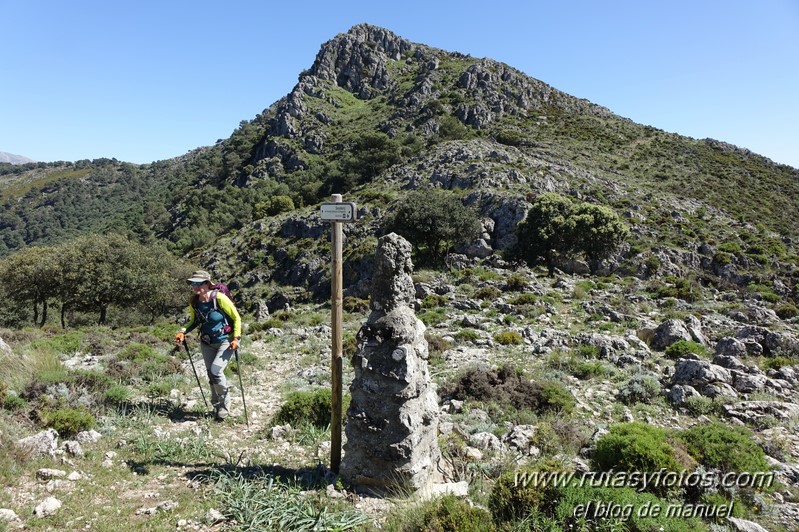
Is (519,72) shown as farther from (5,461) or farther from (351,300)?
(5,461)

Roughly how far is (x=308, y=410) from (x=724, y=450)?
6.65 meters

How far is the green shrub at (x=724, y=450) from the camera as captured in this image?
18.6ft

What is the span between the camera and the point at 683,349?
40.4ft

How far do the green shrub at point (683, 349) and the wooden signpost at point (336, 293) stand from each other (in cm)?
1138

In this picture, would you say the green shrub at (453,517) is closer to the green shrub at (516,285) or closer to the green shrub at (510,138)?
the green shrub at (516,285)

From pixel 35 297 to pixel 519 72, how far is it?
9681cm

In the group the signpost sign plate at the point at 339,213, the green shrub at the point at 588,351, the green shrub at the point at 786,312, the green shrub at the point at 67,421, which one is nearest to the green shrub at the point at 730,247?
the green shrub at the point at 786,312

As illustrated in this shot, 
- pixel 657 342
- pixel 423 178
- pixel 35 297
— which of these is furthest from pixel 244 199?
pixel 657 342

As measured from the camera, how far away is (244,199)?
245 ft

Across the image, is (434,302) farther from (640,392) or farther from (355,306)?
(640,392)

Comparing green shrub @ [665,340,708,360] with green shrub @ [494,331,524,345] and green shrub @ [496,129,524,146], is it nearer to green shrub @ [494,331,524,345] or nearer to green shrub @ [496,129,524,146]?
green shrub @ [494,331,524,345]

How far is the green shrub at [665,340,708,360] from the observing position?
12227mm

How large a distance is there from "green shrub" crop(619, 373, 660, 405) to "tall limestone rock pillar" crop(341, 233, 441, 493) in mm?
6092

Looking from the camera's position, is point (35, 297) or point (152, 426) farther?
point (35, 297)
